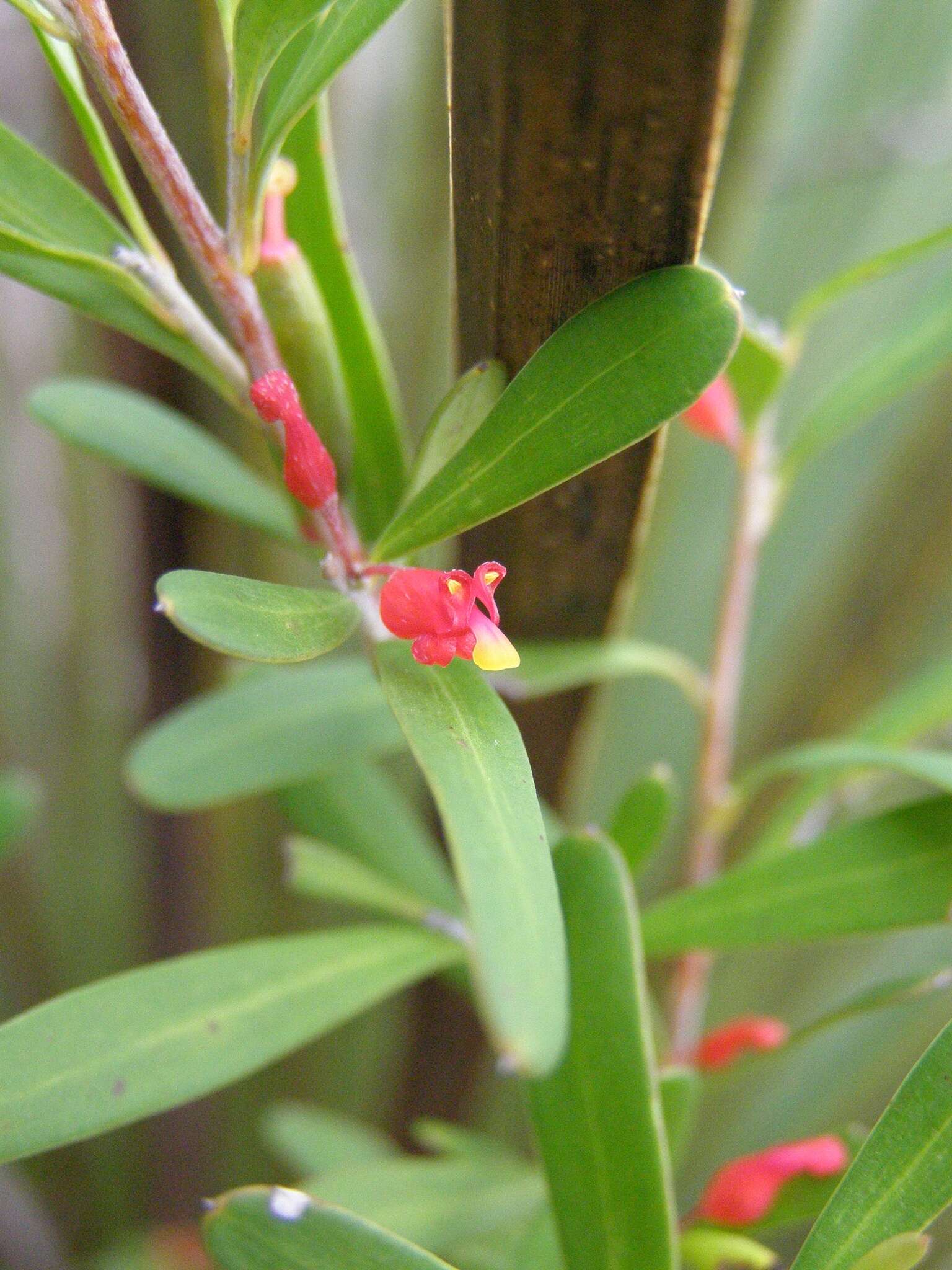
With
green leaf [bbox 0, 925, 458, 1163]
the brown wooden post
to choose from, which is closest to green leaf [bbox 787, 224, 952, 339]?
the brown wooden post

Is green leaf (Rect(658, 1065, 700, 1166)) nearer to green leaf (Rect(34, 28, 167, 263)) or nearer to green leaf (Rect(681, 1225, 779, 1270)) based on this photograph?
green leaf (Rect(681, 1225, 779, 1270))

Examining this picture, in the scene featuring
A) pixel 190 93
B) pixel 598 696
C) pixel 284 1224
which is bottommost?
pixel 284 1224

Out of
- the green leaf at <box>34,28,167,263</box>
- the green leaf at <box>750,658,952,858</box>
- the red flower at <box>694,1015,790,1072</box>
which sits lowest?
the red flower at <box>694,1015,790,1072</box>

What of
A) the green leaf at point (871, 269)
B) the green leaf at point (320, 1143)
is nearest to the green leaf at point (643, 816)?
the green leaf at point (871, 269)

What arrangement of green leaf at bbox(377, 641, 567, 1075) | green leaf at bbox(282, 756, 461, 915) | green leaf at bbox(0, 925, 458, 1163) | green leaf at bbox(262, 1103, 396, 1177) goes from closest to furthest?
1. green leaf at bbox(377, 641, 567, 1075)
2. green leaf at bbox(0, 925, 458, 1163)
3. green leaf at bbox(282, 756, 461, 915)
4. green leaf at bbox(262, 1103, 396, 1177)

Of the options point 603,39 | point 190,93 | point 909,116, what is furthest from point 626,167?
point 909,116

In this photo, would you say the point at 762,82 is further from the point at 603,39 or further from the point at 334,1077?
the point at 334,1077

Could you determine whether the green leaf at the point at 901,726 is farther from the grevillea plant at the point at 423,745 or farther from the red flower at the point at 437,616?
the red flower at the point at 437,616
